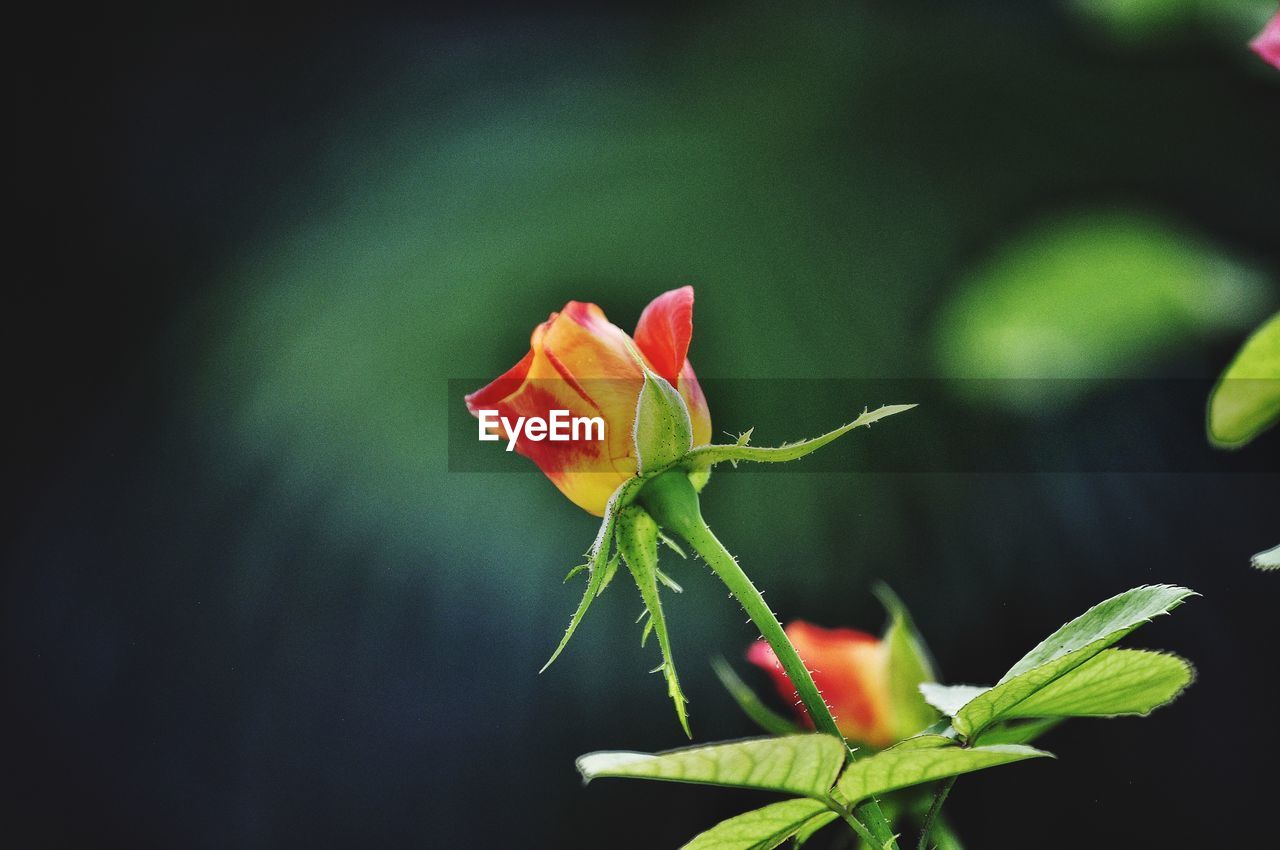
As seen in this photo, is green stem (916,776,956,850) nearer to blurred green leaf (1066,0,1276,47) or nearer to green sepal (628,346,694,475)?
green sepal (628,346,694,475)

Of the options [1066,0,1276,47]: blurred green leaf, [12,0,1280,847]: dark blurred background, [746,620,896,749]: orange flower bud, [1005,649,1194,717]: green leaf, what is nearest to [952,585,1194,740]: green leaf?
[1005,649,1194,717]: green leaf

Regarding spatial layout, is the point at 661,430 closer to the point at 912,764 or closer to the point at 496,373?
the point at 912,764

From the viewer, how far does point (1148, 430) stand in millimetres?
1137

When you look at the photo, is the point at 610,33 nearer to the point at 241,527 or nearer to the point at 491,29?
the point at 491,29

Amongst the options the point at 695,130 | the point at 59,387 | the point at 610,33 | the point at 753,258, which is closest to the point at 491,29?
the point at 610,33

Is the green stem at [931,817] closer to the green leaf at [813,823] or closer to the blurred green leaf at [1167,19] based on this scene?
the green leaf at [813,823]

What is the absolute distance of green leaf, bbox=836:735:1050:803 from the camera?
0.13 meters

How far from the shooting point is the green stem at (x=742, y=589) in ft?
0.49

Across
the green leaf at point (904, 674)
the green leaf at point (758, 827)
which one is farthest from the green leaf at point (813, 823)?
the green leaf at point (904, 674)

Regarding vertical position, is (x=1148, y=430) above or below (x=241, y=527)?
below

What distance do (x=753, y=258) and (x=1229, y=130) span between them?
516 mm

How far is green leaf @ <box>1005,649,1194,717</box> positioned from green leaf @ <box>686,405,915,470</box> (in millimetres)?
48

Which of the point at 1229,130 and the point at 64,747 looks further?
the point at 64,747

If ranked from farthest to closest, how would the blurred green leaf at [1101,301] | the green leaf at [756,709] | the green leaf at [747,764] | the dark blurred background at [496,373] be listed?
the dark blurred background at [496,373], the blurred green leaf at [1101,301], the green leaf at [756,709], the green leaf at [747,764]
